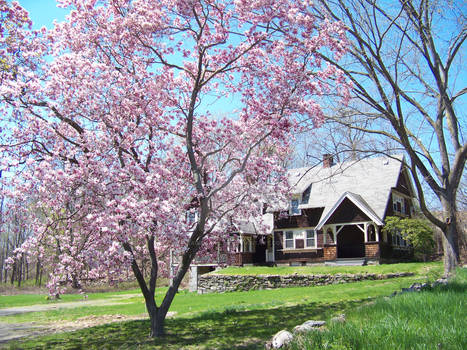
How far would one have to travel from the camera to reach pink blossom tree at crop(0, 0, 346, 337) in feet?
25.8

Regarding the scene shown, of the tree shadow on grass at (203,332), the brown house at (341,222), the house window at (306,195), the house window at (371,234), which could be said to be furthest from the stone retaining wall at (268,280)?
the tree shadow on grass at (203,332)

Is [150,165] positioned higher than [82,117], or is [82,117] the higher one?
[82,117]

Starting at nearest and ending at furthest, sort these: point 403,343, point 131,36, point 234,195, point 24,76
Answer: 1. point 403,343
2. point 24,76
3. point 131,36
4. point 234,195

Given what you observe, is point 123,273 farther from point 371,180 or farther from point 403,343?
point 371,180

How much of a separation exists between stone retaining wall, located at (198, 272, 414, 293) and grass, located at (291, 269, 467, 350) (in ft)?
50.8

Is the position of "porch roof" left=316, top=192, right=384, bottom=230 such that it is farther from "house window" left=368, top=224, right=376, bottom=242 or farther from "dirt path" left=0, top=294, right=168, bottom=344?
"dirt path" left=0, top=294, right=168, bottom=344

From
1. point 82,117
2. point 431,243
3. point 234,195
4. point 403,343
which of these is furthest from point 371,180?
point 403,343

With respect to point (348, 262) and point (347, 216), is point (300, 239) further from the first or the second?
point (348, 262)

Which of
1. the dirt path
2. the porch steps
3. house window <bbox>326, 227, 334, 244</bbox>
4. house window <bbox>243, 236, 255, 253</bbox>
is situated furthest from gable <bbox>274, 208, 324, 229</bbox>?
the dirt path

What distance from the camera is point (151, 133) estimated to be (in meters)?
9.57

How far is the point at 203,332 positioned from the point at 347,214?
20180 mm

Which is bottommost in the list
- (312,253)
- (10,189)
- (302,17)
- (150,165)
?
(312,253)

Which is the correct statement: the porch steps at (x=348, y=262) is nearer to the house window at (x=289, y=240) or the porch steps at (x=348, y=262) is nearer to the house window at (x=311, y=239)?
the house window at (x=311, y=239)

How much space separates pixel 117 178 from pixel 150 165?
1.46m
